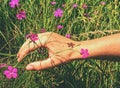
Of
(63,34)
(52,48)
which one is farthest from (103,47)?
(63,34)

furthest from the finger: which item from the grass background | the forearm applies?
the grass background

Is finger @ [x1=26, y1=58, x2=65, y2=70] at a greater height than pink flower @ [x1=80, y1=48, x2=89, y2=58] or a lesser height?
lesser

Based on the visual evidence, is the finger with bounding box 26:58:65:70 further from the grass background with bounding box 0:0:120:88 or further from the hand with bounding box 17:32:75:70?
the grass background with bounding box 0:0:120:88

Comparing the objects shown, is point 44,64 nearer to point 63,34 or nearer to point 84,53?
point 84,53

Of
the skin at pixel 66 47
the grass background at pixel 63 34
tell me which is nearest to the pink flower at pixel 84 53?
the skin at pixel 66 47

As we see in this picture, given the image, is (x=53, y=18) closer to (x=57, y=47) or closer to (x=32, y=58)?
(x=32, y=58)

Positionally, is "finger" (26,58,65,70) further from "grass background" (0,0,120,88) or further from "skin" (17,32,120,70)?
"grass background" (0,0,120,88)

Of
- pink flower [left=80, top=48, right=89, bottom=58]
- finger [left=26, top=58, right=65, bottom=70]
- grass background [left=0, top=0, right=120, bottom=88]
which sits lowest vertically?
grass background [left=0, top=0, right=120, bottom=88]

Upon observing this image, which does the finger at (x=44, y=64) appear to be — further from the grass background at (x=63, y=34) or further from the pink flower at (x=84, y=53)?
the grass background at (x=63, y=34)

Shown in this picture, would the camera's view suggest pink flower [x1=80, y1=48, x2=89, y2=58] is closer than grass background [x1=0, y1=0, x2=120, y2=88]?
Yes
